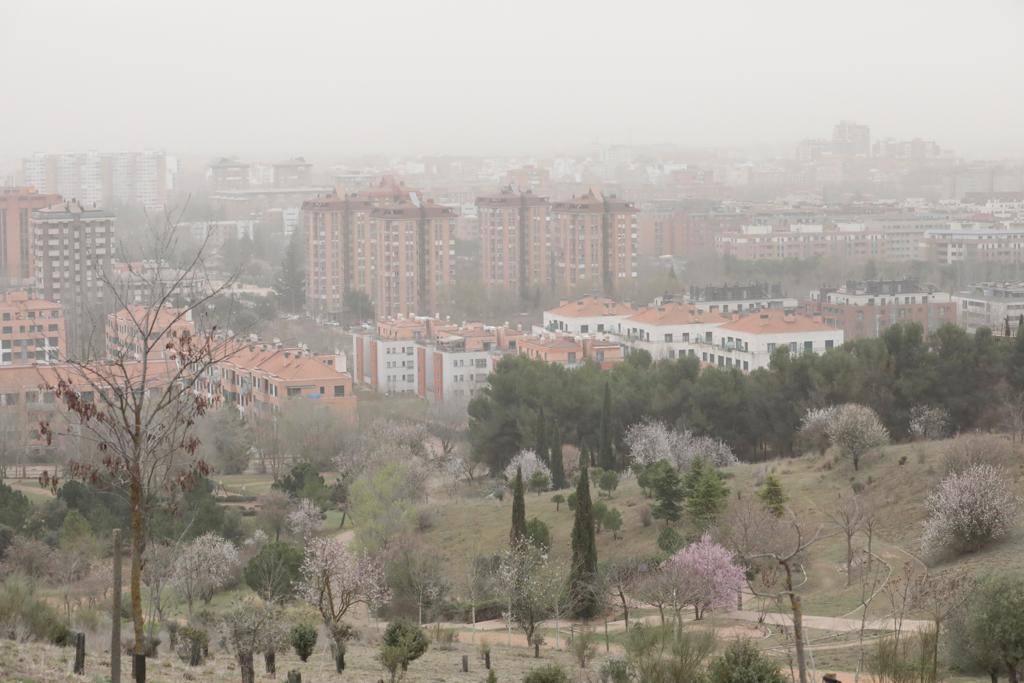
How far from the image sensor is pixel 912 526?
12102 millimetres

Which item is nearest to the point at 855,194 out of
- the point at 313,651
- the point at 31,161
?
the point at 31,161

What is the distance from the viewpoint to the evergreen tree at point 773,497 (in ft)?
41.1

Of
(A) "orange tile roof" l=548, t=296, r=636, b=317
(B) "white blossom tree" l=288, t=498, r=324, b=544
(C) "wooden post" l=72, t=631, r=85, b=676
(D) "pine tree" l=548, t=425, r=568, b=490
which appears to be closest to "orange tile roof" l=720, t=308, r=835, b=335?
(A) "orange tile roof" l=548, t=296, r=636, b=317

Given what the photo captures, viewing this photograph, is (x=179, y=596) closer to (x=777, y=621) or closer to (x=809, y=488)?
(x=777, y=621)

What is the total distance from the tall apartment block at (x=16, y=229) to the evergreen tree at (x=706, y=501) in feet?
102

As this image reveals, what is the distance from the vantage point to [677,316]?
28547mm

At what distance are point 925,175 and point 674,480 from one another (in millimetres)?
69850

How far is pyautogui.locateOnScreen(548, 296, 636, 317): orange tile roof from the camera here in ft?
101

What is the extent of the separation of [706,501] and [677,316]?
1582cm

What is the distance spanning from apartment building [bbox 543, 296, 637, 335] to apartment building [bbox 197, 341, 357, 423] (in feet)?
21.9

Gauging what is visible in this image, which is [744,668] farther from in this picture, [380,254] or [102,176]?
[102,176]

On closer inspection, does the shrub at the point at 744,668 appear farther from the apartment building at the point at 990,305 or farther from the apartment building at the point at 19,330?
the apartment building at the point at 990,305

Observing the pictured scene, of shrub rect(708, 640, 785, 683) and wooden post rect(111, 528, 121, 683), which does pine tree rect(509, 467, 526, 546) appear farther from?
wooden post rect(111, 528, 121, 683)

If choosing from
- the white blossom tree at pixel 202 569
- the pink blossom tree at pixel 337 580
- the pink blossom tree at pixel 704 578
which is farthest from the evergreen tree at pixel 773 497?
the white blossom tree at pixel 202 569
